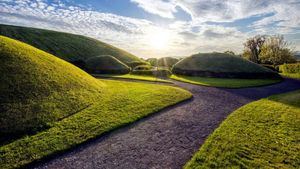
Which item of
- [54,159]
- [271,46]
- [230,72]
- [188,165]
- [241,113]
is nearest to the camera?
[188,165]

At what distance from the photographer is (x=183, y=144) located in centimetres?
805

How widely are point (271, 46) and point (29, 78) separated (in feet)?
257

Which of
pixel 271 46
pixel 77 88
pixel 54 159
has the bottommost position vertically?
pixel 54 159

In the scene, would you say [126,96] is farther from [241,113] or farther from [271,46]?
[271,46]

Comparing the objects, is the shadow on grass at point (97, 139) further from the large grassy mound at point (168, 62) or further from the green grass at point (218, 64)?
the large grassy mound at point (168, 62)

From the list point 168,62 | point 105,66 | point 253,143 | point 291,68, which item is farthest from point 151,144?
point 168,62

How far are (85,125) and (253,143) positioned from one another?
862 centimetres

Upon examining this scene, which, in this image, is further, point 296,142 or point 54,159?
point 296,142

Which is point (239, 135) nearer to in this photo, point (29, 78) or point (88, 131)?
point (88, 131)

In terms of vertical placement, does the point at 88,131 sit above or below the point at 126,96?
below

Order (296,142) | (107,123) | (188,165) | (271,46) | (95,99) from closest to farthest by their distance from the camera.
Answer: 1. (188,165)
2. (296,142)
3. (107,123)
4. (95,99)
5. (271,46)

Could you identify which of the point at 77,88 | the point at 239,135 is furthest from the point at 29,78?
the point at 239,135

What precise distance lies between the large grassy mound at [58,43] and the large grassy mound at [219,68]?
48.2 m

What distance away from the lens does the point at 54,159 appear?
7016mm
